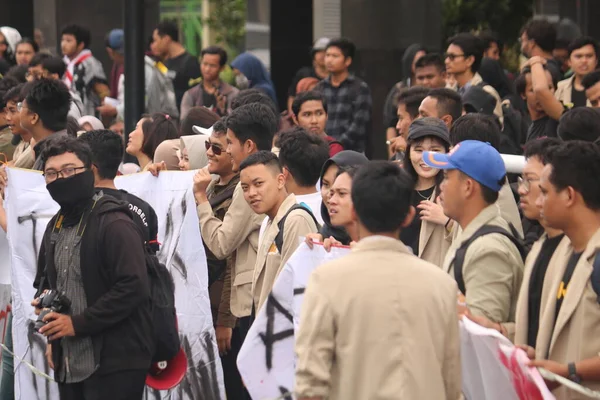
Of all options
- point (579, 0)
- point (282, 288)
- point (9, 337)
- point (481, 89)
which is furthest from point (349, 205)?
point (579, 0)

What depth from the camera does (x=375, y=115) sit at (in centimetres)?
1488

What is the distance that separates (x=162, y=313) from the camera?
6.43 m

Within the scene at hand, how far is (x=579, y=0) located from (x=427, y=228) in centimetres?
1312

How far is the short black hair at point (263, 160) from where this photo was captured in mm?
7016

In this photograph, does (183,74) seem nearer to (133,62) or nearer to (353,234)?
(133,62)

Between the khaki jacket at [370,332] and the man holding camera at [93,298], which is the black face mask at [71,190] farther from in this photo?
the khaki jacket at [370,332]

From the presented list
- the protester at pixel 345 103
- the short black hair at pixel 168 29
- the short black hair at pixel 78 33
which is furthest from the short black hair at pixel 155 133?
the short black hair at pixel 78 33

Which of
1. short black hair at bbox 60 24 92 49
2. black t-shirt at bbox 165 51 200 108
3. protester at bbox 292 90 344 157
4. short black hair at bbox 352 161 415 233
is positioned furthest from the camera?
short black hair at bbox 60 24 92 49

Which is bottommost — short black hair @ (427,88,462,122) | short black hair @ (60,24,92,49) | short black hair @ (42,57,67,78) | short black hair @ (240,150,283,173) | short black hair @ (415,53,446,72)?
short black hair @ (240,150,283,173)

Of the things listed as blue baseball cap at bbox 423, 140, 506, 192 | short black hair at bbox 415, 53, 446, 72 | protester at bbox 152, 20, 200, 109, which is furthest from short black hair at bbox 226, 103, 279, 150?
protester at bbox 152, 20, 200, 109

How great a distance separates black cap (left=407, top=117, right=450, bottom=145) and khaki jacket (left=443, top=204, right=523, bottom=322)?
185 centimetres

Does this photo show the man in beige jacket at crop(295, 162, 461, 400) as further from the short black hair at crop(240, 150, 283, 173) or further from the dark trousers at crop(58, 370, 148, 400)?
the short black hair at crop(240, 150, 283, 173)

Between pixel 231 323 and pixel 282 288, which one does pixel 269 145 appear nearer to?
pixel 231 323

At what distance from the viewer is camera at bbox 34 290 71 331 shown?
20.4 ft
